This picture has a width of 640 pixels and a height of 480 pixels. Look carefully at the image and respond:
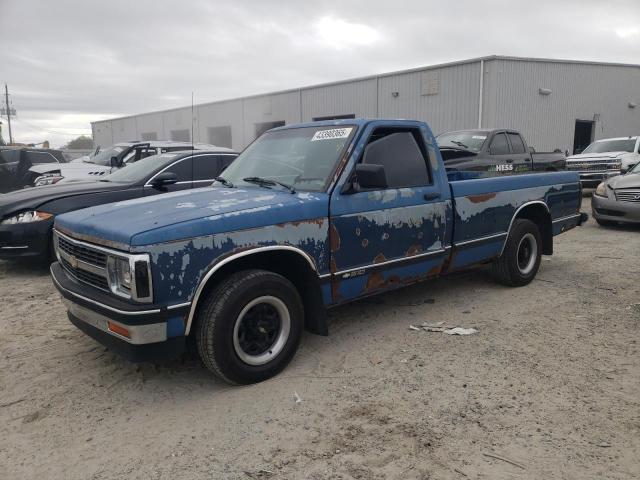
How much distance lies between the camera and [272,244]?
345cm

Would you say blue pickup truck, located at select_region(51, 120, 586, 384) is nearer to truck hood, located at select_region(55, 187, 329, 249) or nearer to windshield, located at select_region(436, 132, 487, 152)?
truck hood, located at select_region(55, 187, 329, 249)

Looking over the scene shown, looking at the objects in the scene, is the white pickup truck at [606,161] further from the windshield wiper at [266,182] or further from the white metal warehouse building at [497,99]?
the windshield wiper at [266,182]

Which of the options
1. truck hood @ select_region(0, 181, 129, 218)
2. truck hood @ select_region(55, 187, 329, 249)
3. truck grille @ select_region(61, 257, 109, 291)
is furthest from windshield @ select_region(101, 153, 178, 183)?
truck grille @ select_region(61, 257, 109, 291)

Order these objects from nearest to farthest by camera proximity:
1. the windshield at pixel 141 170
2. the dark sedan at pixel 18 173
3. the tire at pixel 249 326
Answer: the tire at pixel 249 326 < the windshield at pixel 141 170 < the dark sedan at pixel 18 173

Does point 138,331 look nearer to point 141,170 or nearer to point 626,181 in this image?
point 141,170

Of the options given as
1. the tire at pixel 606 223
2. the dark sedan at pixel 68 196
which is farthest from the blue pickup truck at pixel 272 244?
the tire at pixel 606 223

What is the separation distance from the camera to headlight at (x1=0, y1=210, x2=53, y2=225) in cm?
611

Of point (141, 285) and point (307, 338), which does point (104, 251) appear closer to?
point (141, 285)

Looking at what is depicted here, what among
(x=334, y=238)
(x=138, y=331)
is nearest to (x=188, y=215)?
(x=138, y=331)

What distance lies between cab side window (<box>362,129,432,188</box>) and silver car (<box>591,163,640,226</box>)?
6.76m

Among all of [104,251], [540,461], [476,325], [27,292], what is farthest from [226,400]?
[27,292]

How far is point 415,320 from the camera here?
4.77 meters

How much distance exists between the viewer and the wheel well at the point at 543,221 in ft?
19.5

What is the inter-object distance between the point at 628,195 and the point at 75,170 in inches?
477
